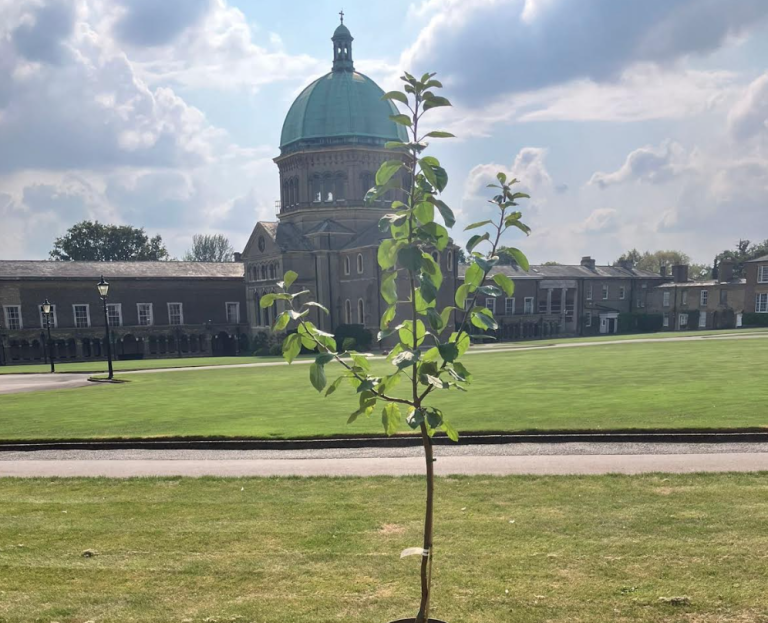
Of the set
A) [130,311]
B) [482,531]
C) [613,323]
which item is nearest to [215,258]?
[130,311]

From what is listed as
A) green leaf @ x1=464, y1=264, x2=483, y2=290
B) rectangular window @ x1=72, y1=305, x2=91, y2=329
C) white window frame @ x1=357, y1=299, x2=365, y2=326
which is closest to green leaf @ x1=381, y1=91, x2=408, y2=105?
green leaf @ x1=464, y1=264, x2=483, y2=290

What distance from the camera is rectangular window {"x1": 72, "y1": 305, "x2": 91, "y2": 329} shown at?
55281 millimetres

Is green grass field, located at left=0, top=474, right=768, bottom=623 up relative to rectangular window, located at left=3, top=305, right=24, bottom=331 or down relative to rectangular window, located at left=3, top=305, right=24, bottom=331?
down

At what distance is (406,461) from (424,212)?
8.14 metres

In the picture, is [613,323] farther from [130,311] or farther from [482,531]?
[482,531]

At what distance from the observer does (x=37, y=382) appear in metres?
29.2

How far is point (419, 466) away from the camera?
10711 millimetres

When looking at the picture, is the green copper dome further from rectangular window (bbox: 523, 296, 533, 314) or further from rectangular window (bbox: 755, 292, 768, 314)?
rectangular window (bbox: 755, 292, 768, 314)

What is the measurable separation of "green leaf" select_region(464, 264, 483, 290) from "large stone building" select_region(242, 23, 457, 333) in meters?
49.5

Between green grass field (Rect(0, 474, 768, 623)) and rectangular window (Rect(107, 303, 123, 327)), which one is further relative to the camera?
rectangular window (Rect(107, 303, 123, 327))

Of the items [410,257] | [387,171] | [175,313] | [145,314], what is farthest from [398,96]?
[175,313]

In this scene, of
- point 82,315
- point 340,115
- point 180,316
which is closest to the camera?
point 82,315

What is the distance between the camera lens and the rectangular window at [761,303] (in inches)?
2591

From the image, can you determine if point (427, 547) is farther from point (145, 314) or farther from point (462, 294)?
point (145, 314)
